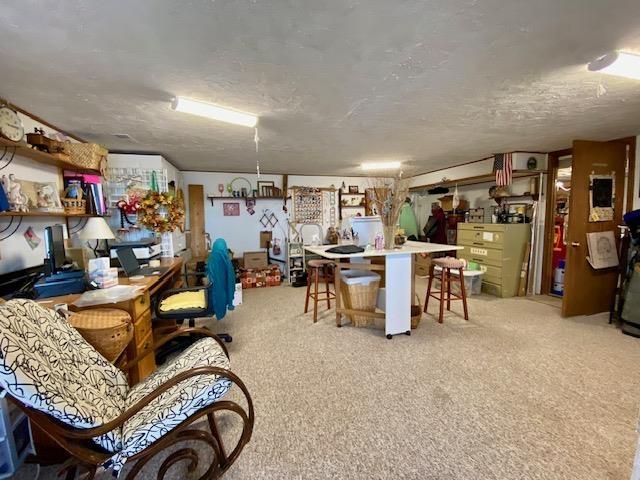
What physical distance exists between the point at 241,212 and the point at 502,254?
4.69 metres

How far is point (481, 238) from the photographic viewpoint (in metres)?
4.38

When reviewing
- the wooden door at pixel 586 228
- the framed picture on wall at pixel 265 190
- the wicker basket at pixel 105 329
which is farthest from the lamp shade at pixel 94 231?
the wooden door at pixel 586 228

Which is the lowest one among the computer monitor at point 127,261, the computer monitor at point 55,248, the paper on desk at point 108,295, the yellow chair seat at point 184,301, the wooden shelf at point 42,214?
the yellow chair seat at point 184,301

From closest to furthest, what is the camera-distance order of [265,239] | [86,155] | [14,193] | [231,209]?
[14,193]
[86,155]
[231,209]
[265,239]

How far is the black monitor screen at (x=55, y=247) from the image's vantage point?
1.95 metres

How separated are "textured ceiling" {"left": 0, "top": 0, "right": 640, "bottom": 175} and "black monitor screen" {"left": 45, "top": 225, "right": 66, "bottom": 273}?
988 mm

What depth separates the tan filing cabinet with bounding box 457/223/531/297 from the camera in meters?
4.07

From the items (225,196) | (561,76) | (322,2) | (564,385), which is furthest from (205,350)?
(225,196)

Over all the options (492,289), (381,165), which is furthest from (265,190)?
(492,289)

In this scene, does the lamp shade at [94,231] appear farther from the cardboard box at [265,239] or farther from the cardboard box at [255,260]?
the cardboard box at [265,239]

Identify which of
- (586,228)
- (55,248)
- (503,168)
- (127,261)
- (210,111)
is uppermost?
(210,111)

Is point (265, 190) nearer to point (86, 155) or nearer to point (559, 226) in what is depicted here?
point (86, 155)

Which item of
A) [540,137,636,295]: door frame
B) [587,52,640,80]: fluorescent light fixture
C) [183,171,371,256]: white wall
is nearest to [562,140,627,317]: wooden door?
[540,137,636,295]: door frame

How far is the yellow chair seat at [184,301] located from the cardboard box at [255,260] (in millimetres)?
2345
